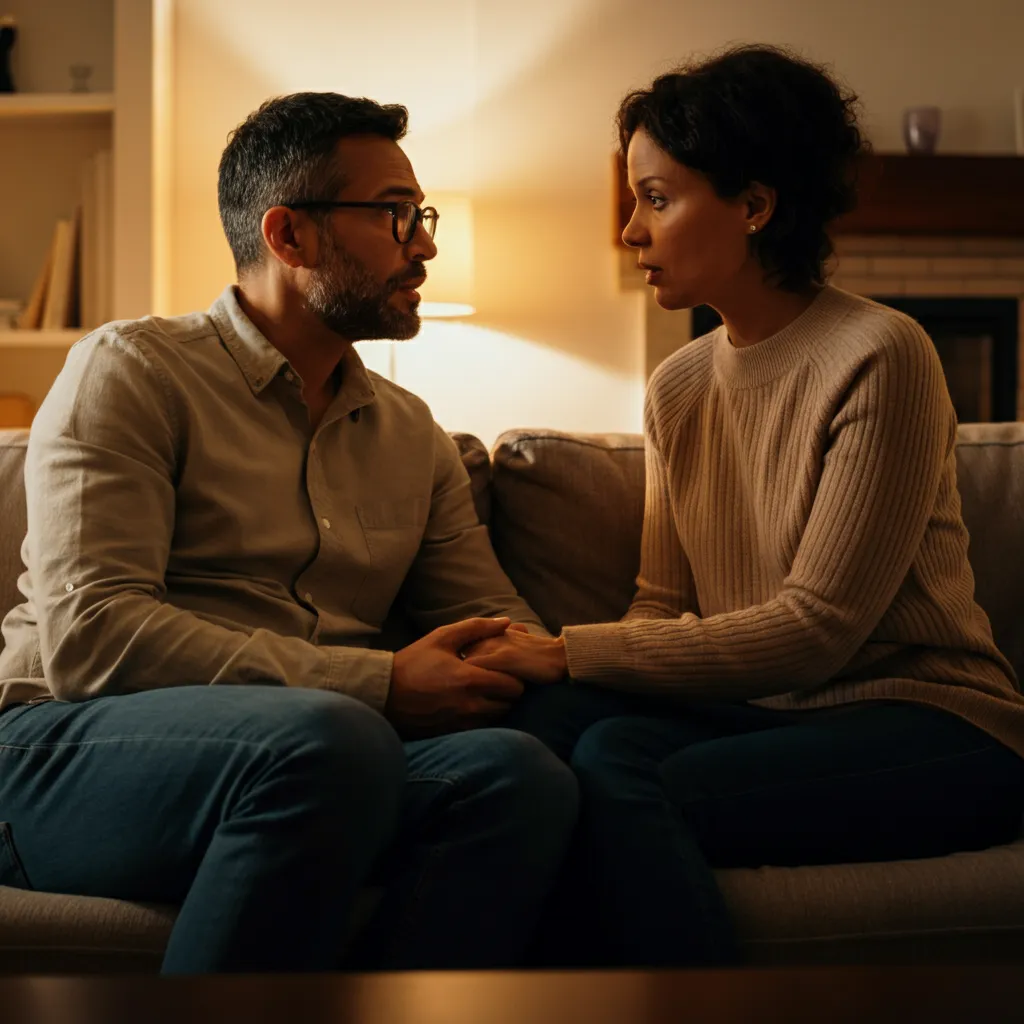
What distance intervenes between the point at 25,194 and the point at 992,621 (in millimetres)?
2984

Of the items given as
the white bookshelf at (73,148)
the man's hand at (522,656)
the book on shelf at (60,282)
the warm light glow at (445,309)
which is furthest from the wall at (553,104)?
the man's hand at (522,656)

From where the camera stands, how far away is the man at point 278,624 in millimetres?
1168

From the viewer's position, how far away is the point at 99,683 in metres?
1.33

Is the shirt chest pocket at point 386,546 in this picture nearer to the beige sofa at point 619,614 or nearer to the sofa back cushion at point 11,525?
the beige sofa at point 619,614

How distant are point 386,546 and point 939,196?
9.73 ft

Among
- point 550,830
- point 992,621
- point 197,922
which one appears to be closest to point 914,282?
point 992,621

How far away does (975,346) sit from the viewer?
4.17 metres

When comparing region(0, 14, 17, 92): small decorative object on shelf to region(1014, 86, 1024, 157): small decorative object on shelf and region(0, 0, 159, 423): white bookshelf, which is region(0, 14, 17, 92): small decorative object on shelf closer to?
region(0, 0, 159, 423): white bookshelf

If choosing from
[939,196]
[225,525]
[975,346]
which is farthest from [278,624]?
[975,346]

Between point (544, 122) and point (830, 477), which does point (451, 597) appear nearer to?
point (830, 477)

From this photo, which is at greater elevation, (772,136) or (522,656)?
(772,136)

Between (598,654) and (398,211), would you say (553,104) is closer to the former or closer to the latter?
(398,211)

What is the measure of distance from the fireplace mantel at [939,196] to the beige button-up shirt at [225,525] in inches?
98.0

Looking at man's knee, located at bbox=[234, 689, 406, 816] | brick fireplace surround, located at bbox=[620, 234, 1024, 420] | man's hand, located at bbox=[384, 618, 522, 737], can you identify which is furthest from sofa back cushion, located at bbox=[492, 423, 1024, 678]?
brick fireplace surround, located at bbox=[620, 234, 1024, 420]
